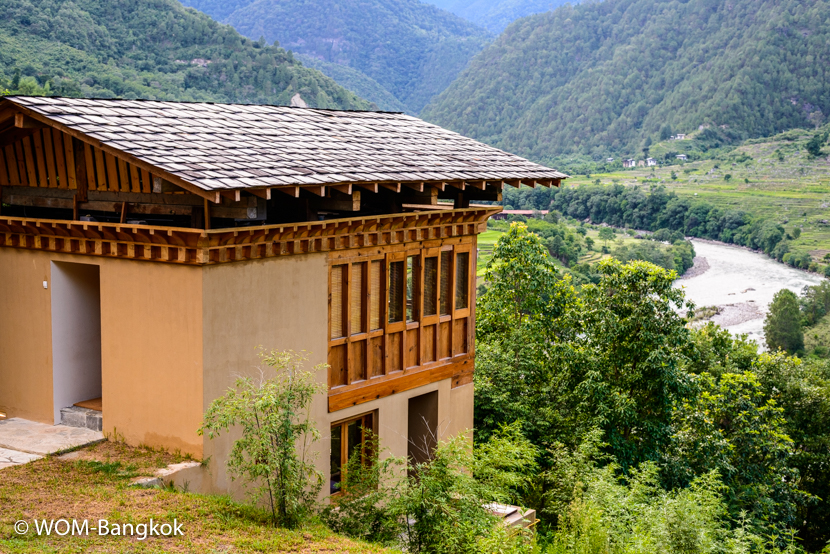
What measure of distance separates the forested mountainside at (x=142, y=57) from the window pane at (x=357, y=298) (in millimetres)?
34885

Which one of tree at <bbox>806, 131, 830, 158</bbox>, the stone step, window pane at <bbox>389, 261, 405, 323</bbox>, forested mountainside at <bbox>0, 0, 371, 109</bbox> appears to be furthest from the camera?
tree at <bbox>806, 131, 830, 158</bbox>

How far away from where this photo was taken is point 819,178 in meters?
92.4

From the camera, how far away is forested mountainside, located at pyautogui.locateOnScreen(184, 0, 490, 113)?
12962cm

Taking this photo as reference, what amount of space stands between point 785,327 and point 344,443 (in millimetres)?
47160

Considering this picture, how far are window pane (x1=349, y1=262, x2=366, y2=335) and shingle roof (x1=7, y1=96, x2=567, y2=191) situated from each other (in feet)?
4.72

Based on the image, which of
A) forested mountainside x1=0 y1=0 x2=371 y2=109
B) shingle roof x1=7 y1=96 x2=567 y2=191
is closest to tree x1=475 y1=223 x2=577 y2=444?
shingle roof x1=7 y1=96 x2=567 y2=191

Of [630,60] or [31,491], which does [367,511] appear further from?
[630,60]

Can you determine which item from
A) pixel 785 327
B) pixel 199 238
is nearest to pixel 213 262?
pixel 199 238

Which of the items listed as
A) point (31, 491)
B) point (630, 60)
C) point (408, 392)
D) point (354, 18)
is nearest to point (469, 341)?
point (408, 392)

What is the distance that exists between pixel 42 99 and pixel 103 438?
403cm

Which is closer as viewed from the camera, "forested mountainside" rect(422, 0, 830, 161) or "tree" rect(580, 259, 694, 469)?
"tree" rect(580, 259, 694, 469)

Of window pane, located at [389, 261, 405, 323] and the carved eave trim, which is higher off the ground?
the carved eave trim

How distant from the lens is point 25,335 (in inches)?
400

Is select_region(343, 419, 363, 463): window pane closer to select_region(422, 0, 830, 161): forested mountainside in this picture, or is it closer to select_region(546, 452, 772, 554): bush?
select_region(546, 452, 772, 554): bush
